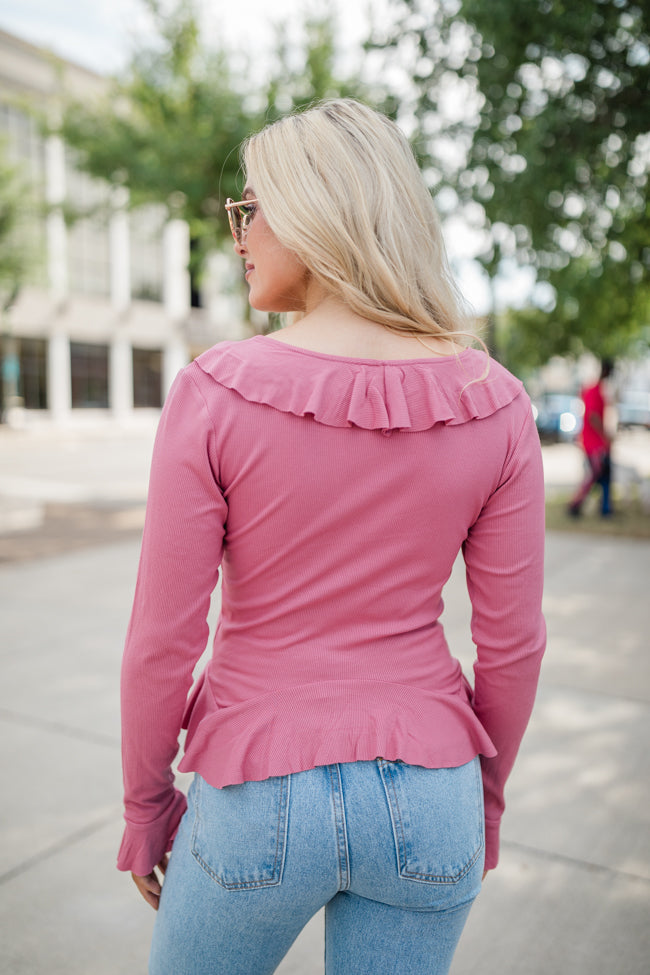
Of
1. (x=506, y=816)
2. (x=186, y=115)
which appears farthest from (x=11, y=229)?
(x=506, y=816)

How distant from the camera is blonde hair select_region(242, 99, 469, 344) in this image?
1.19 meters

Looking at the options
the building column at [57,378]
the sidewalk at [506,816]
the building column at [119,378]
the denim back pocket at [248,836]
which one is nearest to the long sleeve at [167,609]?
the denim back pocket at [248,836]

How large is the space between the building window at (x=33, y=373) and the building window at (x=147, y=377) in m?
5.66

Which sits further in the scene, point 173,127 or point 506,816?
point 173,127

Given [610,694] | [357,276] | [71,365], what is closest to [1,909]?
[357,276]

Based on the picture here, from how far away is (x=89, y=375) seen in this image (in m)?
37.9

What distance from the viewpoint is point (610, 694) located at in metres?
4.36

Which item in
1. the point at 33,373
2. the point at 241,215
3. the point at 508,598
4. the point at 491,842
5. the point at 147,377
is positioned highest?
the point at 241,215

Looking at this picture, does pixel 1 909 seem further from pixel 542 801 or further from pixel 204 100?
pixel 204 100

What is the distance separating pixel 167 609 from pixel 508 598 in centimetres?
55

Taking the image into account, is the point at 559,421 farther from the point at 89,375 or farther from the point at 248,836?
the point at 248,836

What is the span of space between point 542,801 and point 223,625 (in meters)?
2.43

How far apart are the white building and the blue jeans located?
28.8m

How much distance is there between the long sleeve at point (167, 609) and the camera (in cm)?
116
